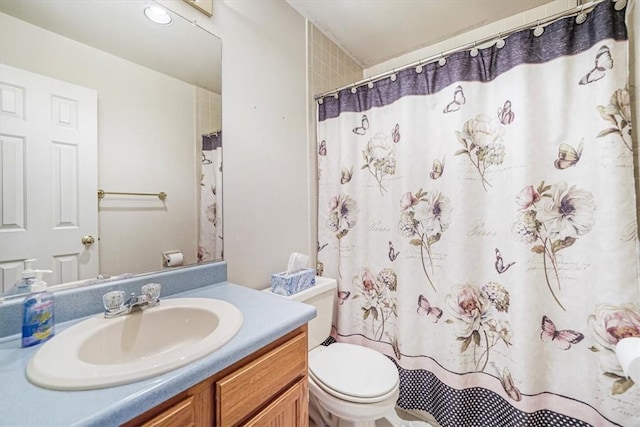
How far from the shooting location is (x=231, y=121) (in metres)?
1.24

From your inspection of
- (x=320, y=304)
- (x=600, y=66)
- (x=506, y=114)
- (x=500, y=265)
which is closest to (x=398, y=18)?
(x=506, y=114)

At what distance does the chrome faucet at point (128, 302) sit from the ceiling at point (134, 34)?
83 cm

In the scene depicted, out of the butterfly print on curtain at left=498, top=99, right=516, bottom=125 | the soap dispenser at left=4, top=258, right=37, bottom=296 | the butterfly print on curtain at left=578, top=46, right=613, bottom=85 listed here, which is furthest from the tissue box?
the butterfly print on curtain at left=578, top=46, right=613, bottom=85

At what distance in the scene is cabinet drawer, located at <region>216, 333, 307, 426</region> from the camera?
64cm

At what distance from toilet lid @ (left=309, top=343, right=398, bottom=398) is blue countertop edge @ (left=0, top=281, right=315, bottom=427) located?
0.54 metres

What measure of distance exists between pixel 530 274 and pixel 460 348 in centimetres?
47

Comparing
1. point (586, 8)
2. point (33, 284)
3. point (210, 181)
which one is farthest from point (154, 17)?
point (586, 8)

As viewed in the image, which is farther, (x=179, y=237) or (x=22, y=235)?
(x=179, y=237)

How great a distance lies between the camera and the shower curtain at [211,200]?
116 centimetres

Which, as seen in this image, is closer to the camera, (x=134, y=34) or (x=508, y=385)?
(x=134, y=34)

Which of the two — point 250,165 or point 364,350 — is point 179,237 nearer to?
point 250,165

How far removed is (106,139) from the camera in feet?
2.96

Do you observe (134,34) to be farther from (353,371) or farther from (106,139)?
(353,371)

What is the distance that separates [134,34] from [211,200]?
673 mm
